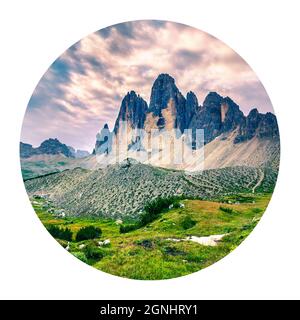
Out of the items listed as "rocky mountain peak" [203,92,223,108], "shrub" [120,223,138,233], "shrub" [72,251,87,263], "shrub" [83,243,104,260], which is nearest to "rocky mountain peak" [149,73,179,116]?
"rocky mountain peak" [203,92,223,108]

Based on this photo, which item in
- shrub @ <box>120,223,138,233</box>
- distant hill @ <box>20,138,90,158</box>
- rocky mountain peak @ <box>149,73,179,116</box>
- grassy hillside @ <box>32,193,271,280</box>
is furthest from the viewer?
distant hill @ <box>20,138,90,158</box>

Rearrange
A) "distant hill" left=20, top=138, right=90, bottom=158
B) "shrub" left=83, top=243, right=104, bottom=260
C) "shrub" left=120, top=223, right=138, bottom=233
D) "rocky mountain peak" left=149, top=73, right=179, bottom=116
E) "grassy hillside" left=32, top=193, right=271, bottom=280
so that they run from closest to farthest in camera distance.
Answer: "grassy hillside" left=32, top=193, right=271, bottom=280 < "shrub" left=83, top=243, right=104, bottom=260 < "shrub" left=120, top=223, right=138, bottom=233 < "rocky mountain peak" left=149, top=73, right=179, bottom=116 < "distant hill" left=20, top=138, right=90, bottom=158

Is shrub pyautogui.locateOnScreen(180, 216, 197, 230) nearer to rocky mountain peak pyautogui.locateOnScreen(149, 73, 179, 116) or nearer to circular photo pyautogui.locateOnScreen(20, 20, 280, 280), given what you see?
circular photo pyautogui.locateOnScreen(20, 20, 280, 280)

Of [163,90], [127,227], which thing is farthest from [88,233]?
[163,90]

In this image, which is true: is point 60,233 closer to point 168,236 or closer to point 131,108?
point 168,236

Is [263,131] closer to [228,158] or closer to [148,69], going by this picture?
[228,158]

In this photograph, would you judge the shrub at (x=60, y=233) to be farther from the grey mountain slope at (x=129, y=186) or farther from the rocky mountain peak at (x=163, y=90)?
the rocky mountain peak at (x=163, y=90)
